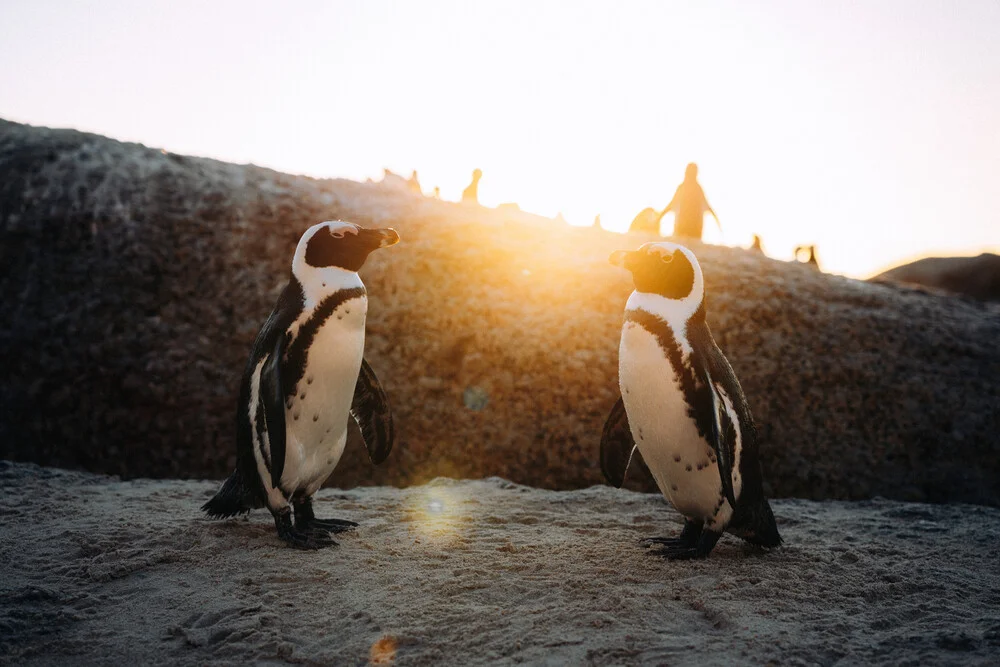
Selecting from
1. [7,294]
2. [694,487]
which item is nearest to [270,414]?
[694,487]

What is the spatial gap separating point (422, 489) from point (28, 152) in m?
4.37

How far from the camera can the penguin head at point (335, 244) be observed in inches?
126

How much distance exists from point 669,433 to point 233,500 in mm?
2153

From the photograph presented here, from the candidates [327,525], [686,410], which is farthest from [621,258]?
[327,525]

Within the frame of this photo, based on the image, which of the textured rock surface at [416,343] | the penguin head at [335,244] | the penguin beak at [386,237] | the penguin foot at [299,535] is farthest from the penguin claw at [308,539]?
the textured rock surface at [416,343]

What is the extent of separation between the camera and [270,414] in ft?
9.60

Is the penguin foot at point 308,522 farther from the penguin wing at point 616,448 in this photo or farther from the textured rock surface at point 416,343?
the textured rock surface at point 416,343

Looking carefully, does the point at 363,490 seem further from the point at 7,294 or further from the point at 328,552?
the point at 7,294

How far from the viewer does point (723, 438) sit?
2.94 metres

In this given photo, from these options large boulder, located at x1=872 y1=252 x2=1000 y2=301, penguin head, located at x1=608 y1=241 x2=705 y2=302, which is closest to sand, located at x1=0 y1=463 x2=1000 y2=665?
penguin head, located at x1=608 y1=241 x2=705 y2=302

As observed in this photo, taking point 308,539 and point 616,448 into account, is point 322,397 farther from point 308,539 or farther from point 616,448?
point 616,448

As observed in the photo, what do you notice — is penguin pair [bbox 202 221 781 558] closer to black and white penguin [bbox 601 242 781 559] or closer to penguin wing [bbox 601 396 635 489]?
black and white penguin [bbox 601 242 781 559]

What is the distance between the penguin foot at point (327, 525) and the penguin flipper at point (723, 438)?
6.00 feet

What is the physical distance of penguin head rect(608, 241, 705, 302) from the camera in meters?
3.19
